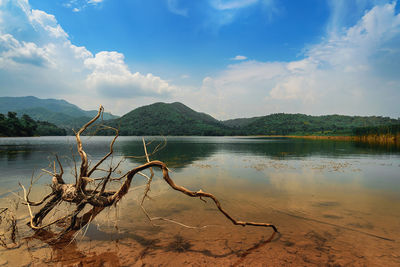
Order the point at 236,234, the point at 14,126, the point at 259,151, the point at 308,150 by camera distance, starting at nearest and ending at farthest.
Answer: the point at 236,234, the point at 259,151, the point at 308,150, the point at 14,126

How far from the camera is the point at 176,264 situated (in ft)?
16.2

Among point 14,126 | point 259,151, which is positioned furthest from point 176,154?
point 14,126

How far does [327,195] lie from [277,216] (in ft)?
17.1

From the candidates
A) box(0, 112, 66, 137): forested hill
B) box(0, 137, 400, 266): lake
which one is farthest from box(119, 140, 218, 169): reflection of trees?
box(0, 112, 66, 137): forested hill

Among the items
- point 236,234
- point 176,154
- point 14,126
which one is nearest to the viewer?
point 236,234

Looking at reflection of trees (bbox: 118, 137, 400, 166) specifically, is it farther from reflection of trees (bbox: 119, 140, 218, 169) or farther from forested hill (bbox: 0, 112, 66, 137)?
forested hill (bbox: 0, 112, 66, 137)

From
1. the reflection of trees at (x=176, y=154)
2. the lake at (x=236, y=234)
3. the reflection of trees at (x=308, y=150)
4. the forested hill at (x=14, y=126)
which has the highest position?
the forested hill at (x=14, y=126)

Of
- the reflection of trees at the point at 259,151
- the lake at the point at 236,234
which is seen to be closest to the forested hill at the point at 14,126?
the reflection of trees at the point at 259,151

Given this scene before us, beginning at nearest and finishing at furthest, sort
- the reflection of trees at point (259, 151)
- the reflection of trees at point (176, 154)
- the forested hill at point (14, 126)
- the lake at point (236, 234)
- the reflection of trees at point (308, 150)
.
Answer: the lake at point (236, 234) < the reflection of trees at point (176, 154) < the reflection of trees at point (259, 151) < the reflection of trees at point (308, 150) < the forested hill at point (14, 126)

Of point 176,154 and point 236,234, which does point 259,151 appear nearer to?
point 176,154

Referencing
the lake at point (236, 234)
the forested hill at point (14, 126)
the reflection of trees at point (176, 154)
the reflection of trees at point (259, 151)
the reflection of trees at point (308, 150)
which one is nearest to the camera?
the lake at point (236, 234)

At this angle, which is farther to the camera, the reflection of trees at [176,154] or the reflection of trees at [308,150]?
the reflection of trees at [308,150]

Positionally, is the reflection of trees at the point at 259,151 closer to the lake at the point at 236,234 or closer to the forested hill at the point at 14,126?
the lake at the point at 236,234

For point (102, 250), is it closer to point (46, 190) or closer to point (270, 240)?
point (270, 240)
